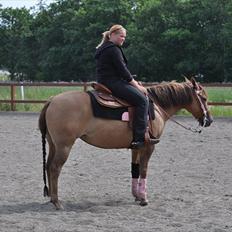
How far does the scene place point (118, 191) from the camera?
24.0 ft

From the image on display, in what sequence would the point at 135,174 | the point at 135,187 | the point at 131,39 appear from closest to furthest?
the point at 135,187 → the point at 135,174 → the point at 131,39

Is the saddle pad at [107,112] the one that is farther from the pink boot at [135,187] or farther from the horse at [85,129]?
the pink boot at [135,187]

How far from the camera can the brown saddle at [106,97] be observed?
6.64 meters

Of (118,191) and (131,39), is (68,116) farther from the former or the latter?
(131,39)

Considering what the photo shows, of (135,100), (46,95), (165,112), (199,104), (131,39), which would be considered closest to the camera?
(135,100)

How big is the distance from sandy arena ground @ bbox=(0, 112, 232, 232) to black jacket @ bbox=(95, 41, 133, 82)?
5.26 ft

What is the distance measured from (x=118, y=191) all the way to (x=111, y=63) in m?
1.85

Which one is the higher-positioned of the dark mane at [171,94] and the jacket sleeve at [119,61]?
the jacket sleeve at [119,61]

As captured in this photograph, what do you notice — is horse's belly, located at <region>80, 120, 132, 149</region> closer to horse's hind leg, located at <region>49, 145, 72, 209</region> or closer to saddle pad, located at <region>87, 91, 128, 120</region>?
saddle pad, located at <region>87, 91, 128, 120</region>

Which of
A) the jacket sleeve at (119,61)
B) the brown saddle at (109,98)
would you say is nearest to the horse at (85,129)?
the brown saddle at (109,98)

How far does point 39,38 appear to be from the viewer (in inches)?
2557

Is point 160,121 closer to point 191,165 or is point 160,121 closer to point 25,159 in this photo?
point 191,165

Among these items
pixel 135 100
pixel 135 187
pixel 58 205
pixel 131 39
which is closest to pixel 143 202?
pixel 135 187

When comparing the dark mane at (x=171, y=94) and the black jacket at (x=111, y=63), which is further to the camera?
the dark mane at (x=171, y=94)
